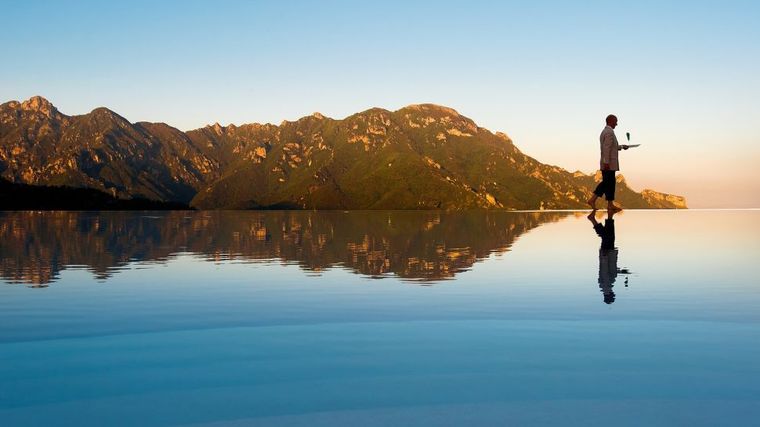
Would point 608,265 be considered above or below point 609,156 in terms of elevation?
below

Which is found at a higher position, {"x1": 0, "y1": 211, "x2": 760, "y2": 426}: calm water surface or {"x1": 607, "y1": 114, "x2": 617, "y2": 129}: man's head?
{"x1": 607, "y1": 114, "x2": 617, "y2": 129}: man's head

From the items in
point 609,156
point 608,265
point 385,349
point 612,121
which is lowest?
point 385,349

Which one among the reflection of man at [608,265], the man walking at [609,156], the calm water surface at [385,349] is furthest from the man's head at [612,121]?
the calm water surface at [385,349]

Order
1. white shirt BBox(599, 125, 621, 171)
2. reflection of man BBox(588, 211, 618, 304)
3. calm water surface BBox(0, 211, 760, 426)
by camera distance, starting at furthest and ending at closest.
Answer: white shirt BBox(599, 125, 621, 171) < reflection of man BBox(588, 211, 618, 304) < calm water surface BBox(0, 211, 760, 426)

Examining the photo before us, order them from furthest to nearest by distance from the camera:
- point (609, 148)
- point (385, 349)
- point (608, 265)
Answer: point (608, 265), point (609, 148), point (385, 349)

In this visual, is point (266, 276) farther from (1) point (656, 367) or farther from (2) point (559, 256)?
(1) point (656, 367)

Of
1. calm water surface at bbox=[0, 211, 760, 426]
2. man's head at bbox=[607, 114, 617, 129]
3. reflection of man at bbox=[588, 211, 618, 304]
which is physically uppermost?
man's head at bbox=[607, 114, 617, 129]

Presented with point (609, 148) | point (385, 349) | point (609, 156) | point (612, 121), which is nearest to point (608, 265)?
point (609, 156)

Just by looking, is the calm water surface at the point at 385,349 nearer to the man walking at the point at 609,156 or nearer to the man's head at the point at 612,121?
the man walking at the point at 609,156

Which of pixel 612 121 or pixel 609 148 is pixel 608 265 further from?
pixel 612 121

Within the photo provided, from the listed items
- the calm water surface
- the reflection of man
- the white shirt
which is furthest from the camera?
the white shirt

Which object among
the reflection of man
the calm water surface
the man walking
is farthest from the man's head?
the calm water surface

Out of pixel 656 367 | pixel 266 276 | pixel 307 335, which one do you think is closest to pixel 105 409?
pixel 307 335

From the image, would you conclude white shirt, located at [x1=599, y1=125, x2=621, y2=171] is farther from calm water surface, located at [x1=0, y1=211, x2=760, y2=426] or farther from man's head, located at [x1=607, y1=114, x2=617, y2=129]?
calm water surface, located at [x1=0, y1=211, x2=760, y2=426]
